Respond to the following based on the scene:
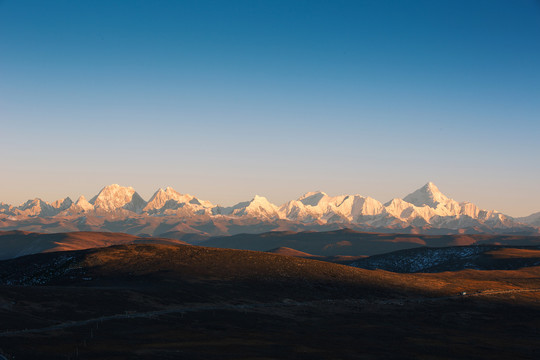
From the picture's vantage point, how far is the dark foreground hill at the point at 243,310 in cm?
6544

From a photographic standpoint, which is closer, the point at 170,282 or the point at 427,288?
the point at 170,282

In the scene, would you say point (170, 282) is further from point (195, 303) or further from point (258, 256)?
point (258, 256)

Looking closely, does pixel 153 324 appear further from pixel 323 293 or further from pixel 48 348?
pixel 323 293

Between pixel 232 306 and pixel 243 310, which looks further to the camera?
pixel 232 306

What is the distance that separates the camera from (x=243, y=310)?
97.9 metres

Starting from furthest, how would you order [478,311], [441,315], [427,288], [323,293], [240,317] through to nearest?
[427,288] < [323,293] < [478,311] < [441,315] < [240,317]

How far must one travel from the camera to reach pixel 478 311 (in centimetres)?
11575

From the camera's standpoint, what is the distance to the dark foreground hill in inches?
2576

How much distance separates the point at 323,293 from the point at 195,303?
3628cm

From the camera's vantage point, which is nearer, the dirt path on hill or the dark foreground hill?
the dark foreground hill

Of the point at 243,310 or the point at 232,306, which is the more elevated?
the point at 232,306

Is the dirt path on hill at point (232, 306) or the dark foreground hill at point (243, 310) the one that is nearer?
the dark foreground hill at point (243, 310)

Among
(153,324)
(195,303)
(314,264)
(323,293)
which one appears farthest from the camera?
(314,264)

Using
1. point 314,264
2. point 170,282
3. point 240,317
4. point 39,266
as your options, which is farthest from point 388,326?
point 39,266
